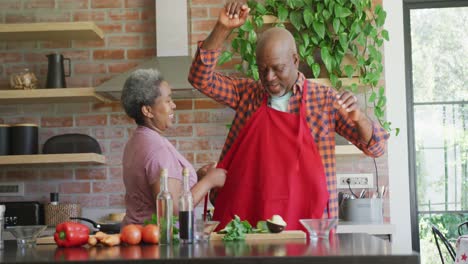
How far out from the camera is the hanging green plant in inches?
189

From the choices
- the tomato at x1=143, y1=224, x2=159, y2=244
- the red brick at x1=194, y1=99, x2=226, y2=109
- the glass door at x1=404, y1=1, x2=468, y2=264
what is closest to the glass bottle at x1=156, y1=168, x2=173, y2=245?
the tomato at x1=143, y1=224, x2=159, y2=244

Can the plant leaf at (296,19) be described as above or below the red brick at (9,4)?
below

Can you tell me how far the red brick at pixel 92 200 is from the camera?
16.7 ft

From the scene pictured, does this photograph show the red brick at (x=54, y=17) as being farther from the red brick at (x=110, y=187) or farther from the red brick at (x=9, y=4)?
the red brick at (x=110, y=187)

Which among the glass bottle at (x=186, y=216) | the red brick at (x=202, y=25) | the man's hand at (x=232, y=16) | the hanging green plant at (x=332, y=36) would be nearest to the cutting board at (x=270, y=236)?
the glass bottle at (x=186, y=216)

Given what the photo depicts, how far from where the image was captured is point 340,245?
221 cm

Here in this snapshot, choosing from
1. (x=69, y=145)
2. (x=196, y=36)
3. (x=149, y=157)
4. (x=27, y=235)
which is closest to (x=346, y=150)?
(x=196, y=36)

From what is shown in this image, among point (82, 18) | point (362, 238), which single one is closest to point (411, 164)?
point (82, 18)

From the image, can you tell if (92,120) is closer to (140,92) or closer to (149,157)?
(140,92)

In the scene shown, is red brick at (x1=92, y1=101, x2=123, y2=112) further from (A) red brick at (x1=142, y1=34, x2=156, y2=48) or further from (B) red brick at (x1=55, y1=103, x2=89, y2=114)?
(A) red brick at (x1=142, y1=34, x2=156, y2=48)

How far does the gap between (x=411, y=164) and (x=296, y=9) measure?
137 cm

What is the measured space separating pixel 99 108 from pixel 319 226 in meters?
3.00

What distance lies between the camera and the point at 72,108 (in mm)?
5168

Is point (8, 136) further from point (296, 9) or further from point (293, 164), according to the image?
point (293, 164)
